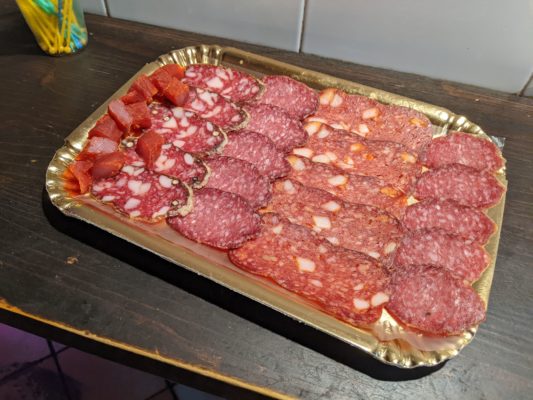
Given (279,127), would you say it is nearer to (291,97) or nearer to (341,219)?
(291,97)

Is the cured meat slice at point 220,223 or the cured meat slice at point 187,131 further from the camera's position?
the cured meat slice at point 187,131

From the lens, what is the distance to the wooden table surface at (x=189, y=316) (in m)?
1.05

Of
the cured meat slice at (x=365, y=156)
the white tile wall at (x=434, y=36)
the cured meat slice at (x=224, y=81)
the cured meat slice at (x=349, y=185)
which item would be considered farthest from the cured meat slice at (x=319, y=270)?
the white tile wall at (x=434, y=36)

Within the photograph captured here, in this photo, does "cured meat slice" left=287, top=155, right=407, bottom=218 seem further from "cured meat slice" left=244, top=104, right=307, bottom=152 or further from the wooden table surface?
the wooden table surface

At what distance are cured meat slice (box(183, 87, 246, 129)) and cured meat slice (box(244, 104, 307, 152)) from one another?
0.04m

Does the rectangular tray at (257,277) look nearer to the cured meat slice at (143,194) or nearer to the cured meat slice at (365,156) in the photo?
the cured meat slice at (143,194)

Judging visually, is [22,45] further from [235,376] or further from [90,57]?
[235,376]

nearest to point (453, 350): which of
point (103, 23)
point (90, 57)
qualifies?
point (90, 57)

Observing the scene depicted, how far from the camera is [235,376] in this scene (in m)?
1.04

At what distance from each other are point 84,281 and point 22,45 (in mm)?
1030

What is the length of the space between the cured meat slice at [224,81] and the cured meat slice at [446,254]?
0.65m

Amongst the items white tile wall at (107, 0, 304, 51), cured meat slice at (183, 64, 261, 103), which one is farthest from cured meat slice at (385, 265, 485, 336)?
white tile wall at (107, 0, 304, 51)

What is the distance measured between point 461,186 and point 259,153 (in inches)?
21.6

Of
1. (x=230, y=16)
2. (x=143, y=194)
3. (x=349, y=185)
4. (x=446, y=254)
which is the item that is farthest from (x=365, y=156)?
(x=230, y=16)
